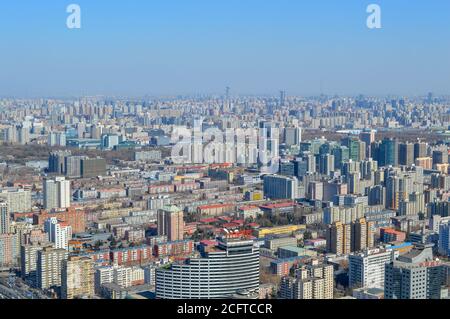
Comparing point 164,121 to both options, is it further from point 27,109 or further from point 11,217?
point 11,217

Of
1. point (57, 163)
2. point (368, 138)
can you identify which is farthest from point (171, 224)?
point (368, 138)

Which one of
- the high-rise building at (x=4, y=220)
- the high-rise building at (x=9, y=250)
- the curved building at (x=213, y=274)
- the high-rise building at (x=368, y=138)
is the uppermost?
the high-rise building at (x=368, y=138)

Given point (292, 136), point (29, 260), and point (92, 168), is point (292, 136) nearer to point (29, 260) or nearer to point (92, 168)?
point (92, 168)

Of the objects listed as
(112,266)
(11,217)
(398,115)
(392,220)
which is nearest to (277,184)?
(392,220)

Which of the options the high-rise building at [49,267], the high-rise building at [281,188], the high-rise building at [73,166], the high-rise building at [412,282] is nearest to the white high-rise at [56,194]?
the high-rise building at [73,166]

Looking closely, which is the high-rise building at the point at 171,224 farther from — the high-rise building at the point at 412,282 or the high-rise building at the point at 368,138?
the high-rise building at the point at 368,138

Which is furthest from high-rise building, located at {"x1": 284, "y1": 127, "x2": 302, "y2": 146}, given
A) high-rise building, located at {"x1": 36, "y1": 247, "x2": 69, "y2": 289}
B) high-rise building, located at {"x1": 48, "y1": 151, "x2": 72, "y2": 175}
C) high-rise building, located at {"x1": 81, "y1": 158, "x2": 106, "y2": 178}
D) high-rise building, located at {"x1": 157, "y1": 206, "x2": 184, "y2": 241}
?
high-rise building, located at {"x1": 36, "y1": 247, "x2": 69, "y2": 289}
